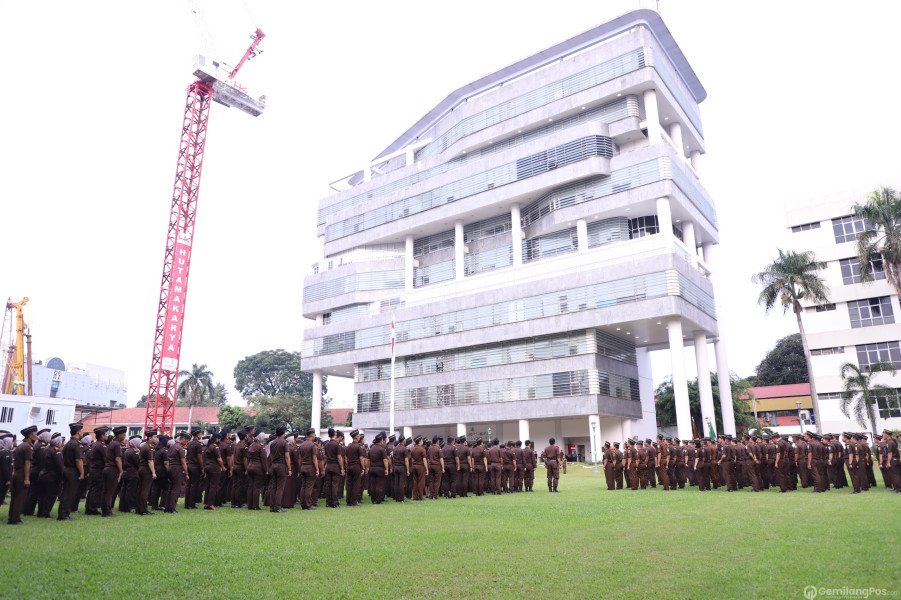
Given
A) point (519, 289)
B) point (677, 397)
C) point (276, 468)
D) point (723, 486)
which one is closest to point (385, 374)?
point (519, 289)

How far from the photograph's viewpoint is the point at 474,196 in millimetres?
49312

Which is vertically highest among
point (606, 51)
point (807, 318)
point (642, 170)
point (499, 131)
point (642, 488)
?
point (606, 51)

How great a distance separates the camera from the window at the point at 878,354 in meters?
46.2

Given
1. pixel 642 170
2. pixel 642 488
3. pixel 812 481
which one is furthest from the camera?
pixel 642 170

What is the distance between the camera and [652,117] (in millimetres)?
42906

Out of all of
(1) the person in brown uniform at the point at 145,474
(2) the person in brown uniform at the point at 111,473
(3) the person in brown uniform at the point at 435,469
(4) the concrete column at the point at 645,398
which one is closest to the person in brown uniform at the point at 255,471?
(1) the person in brown uniform at the point at 145,474

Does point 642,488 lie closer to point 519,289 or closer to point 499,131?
point 519,289

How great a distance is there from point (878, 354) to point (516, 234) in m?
29.6

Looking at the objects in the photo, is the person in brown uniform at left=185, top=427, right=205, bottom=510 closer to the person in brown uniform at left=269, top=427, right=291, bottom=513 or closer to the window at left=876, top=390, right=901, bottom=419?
the person in brown uniform at left=269, top=427, right=291, bottom=513

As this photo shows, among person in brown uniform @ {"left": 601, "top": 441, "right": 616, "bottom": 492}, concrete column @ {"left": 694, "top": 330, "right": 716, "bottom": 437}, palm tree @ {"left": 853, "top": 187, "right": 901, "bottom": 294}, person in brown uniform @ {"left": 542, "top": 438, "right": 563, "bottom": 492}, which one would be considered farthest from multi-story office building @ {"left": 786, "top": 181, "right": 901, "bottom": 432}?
person in brown uniform @ {"left": 542, "top": 438, "right": 563, "bottom": 492}

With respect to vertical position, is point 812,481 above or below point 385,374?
below

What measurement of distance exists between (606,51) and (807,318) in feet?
90.9

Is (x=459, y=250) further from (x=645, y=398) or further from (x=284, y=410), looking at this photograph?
(x=284, y=410)

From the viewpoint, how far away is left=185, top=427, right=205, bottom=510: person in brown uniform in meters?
13.5
